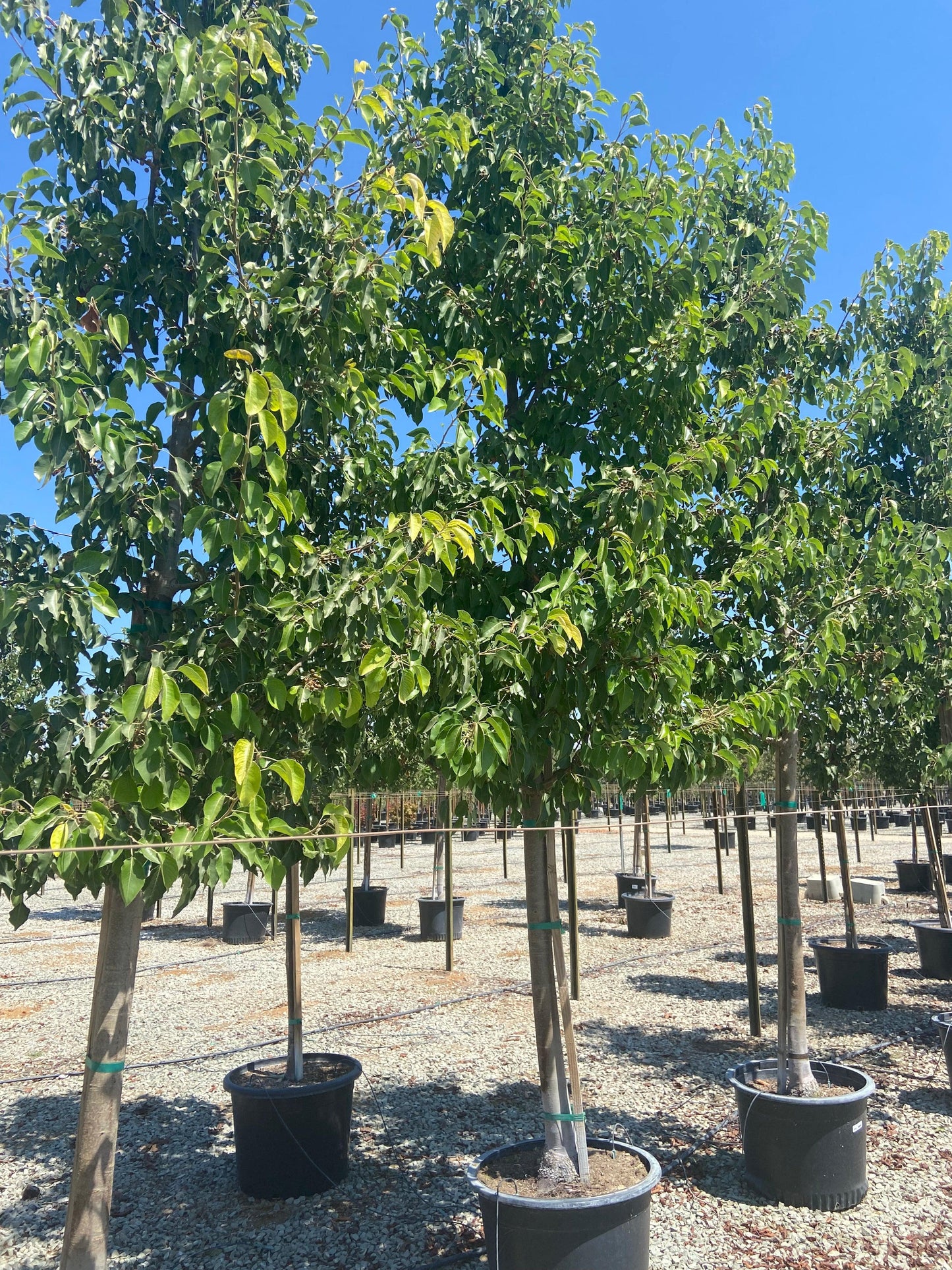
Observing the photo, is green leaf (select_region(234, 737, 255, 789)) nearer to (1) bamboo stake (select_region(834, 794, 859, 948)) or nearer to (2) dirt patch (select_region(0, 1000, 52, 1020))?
(1) bamboo stake (select_region(834, 794, 859, 948))

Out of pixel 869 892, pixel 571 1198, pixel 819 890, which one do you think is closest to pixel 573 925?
pixel 571 1198

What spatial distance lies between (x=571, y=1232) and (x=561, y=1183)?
14.3 inches

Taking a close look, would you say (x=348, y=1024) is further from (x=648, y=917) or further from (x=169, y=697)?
(x=169, y=697)

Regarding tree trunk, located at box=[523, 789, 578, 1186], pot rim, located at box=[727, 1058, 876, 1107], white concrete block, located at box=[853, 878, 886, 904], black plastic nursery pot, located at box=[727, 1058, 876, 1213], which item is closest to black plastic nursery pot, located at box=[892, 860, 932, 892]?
white concrete block, located at box=[853, 878, 886, 904]

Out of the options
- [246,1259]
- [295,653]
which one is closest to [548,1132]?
[246,1259]

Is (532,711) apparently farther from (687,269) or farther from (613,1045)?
(613,1045)

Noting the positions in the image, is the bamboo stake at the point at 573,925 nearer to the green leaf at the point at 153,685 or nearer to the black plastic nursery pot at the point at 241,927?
the black plastic nursery pot at the point at 241,927

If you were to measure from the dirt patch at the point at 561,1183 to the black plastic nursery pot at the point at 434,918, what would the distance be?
8.08m

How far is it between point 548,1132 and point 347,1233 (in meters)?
→ 1.27

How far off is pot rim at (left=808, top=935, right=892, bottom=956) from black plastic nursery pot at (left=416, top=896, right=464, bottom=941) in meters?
4.64

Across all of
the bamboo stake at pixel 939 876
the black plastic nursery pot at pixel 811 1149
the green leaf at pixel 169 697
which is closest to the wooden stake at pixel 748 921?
the bamboo stake at pixel 939 876

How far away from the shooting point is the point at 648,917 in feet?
40.7

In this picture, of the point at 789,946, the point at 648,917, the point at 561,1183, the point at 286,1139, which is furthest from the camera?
the point at 648,917

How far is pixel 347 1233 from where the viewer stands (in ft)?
14.4
